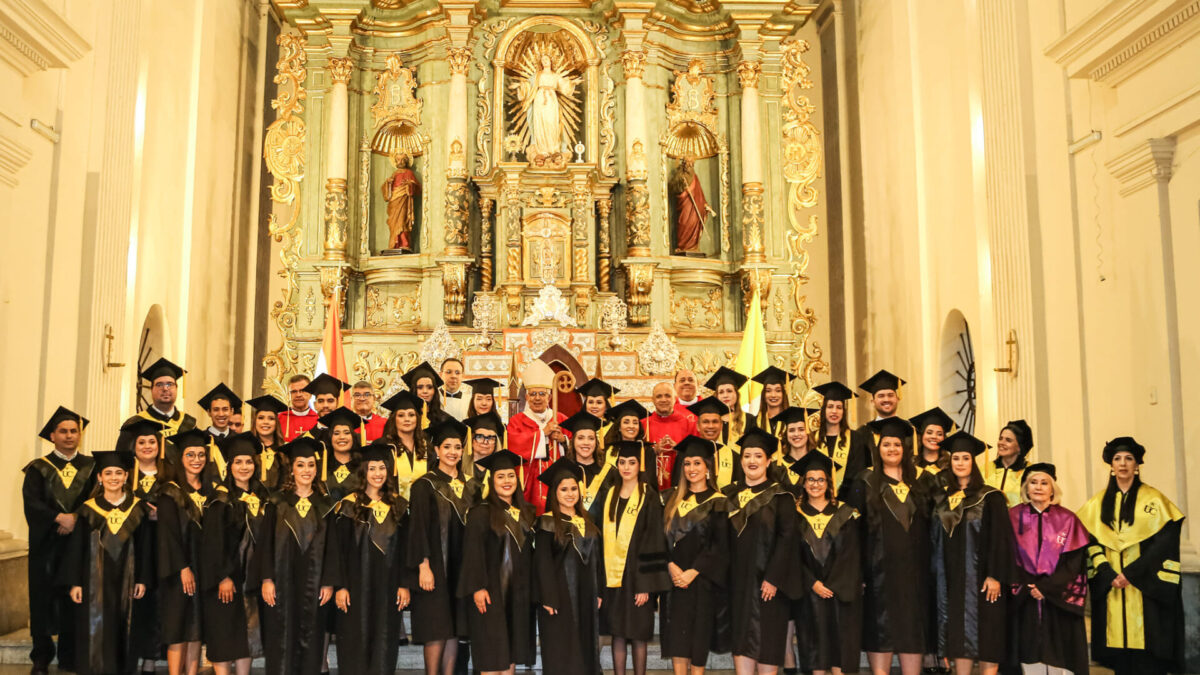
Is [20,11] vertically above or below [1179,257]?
above

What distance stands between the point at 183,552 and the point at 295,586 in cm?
67

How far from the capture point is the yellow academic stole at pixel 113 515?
672 cm

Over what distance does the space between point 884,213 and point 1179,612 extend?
268 inches

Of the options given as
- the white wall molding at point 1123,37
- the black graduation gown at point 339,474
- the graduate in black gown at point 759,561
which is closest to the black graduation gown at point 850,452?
the graduate in black gown at point 759,561

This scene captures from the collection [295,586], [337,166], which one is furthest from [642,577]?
[337,166]

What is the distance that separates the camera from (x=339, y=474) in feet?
24.0

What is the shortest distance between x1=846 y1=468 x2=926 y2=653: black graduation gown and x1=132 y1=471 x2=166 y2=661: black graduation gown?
407cm

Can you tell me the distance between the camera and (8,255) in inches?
330

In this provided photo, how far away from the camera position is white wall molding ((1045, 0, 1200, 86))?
24.3ft

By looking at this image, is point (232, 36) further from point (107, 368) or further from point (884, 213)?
point (884, 213)

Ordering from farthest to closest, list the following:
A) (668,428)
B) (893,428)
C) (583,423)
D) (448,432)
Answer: (668,428) < (583,423) < (893,428) < (448,432)

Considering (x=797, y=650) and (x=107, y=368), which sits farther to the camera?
(x=107, y=368)

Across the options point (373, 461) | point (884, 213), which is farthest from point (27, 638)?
point (884, 213)

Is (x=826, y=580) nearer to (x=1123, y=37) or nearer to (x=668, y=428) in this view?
(x=668, y=428)
